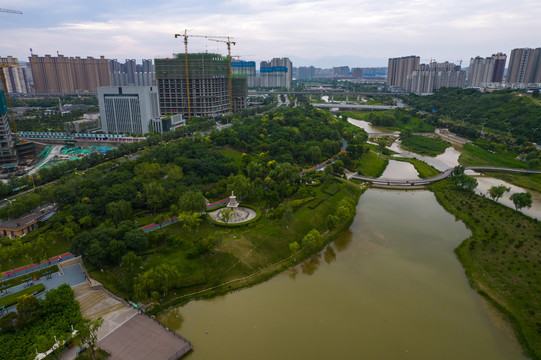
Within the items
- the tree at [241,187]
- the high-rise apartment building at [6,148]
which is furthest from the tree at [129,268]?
the high-rise apartment building at [6,148]

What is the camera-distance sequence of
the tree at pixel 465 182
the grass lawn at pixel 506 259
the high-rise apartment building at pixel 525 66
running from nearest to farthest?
1. the grass lawn at pixel 506 259
2. the tree at pixel 465 182
3. the high-rise apartment building at pixel 525 66

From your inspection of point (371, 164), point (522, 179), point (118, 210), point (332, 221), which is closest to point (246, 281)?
point (332, 221)

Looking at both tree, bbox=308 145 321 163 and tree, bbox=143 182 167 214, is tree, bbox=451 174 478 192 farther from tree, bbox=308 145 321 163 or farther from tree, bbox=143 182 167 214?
tree, bbox=143 182 167 214

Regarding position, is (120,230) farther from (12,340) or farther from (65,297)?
(12,340)

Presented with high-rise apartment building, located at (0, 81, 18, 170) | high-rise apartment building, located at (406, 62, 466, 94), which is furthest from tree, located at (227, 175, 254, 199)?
high-rise apartment building, located at (406, 62, 466, 94)

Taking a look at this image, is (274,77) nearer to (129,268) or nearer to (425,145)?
(425,145)

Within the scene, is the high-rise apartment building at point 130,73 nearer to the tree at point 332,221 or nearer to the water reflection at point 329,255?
the tree at point 332,221

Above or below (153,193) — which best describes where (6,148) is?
above
